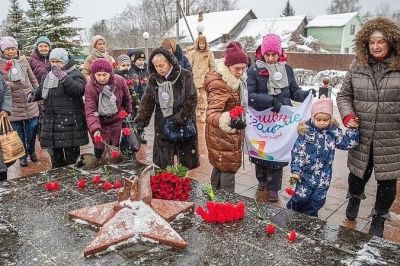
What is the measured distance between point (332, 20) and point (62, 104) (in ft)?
141

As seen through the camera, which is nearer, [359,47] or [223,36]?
[359,47]

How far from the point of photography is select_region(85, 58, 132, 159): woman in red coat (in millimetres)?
4438

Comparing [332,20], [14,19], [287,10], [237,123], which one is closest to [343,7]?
[287,10]

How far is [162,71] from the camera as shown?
4043 millimetres

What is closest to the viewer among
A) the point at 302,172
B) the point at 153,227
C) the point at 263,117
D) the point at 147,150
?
the point at 153,227

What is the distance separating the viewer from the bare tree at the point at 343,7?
232 ft

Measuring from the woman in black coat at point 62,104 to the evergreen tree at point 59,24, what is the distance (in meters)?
11.5

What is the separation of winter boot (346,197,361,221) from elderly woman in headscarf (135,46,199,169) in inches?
67.8

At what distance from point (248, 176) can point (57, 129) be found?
2.63m

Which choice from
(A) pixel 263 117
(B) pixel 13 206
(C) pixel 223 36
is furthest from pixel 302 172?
(C) pixel 223 36

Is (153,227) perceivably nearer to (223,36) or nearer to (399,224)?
(399,224)

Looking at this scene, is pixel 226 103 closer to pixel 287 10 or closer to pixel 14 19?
pixel 14 19

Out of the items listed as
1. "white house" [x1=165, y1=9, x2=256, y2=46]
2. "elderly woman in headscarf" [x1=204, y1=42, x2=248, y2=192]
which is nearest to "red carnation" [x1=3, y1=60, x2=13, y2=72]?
"elderly woman in headscarf" [x1=204, y1=42, x2=248, y2=192]

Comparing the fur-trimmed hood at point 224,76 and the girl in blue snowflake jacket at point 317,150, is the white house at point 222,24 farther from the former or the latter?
the girl in blue snowflake jacket at point 317,150
